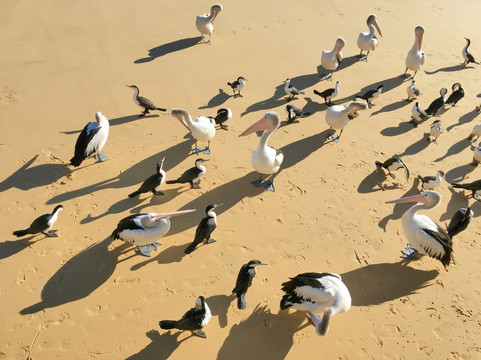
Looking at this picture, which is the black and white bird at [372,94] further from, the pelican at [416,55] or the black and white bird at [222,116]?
the black and white bird at [222,116]

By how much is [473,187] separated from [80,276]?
Answer: 29.0 feet

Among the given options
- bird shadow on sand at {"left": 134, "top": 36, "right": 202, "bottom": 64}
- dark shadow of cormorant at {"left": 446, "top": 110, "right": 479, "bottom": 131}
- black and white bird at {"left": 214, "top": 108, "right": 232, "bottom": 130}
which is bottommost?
black and white bird at {"left": 214, "top": 108, "right": 232, "bottom": 130}

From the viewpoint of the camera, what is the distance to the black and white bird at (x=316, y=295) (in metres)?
5.91

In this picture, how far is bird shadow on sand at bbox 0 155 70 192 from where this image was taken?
27.2 feet

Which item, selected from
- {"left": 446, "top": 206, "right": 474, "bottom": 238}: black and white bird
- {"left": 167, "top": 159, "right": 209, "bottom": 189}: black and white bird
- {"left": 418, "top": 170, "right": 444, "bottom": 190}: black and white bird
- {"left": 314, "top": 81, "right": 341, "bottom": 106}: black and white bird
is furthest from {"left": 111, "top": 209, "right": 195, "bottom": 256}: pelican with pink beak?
{"left": 314, "top": 81, "right": 341, "bottom": 106}: black and white bird

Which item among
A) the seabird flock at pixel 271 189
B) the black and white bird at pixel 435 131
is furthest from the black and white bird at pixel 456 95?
the black and white bird at pixel 435 131

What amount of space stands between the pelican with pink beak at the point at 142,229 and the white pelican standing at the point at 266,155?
250cm

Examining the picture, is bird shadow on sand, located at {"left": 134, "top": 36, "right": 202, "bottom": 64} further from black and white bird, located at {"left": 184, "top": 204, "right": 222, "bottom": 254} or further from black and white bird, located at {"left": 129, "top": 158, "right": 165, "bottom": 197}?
black and white bird, located at {"left": 184, "top": 204, "right": 222, "bottom": 254}

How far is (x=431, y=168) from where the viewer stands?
392 inches

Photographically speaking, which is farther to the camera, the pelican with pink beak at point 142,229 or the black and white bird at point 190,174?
the black and white bird at point 190,174

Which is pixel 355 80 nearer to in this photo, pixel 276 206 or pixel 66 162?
pixel 276 206

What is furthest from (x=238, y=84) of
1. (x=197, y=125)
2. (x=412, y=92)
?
(x=412, y=92)

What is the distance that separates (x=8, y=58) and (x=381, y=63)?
527 inches

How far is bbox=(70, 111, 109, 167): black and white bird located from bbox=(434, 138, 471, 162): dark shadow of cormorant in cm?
884
